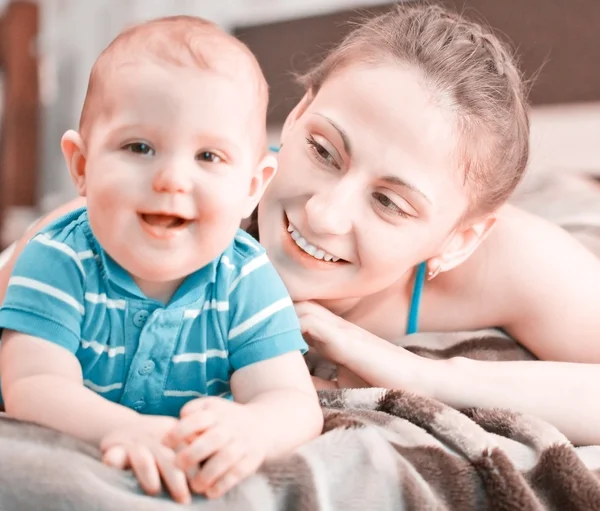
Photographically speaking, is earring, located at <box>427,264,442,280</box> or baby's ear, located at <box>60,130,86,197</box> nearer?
baby's ear, located at <box>60,130,86,197</box>

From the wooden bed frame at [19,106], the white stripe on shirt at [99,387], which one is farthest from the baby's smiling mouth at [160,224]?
the wooden bed frame at [19,106]

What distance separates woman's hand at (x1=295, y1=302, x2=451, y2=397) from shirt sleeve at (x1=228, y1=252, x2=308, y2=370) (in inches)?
8.6

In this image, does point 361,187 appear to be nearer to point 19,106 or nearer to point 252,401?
point 252,401

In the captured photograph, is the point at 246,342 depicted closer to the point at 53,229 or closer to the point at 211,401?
the point at 211,401

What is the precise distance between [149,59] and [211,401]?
0.32 meters

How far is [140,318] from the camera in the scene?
815 millimetres

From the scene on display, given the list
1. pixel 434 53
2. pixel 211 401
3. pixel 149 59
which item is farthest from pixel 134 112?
pixel 434 53

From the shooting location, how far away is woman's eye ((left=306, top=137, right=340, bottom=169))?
1065 millimetres


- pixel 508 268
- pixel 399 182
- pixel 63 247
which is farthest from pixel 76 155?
pixel 508 268

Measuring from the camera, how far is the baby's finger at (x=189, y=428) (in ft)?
2.15

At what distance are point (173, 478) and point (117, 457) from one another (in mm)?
54

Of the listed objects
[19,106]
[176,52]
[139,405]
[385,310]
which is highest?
[176,52]

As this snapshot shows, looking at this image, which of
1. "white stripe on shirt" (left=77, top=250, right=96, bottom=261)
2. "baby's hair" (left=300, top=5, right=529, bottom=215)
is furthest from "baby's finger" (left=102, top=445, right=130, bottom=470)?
"baby's hair" (left=300, top=5, right=529, bottom=215)

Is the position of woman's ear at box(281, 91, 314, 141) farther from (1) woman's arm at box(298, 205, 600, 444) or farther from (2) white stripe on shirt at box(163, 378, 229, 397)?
(2) white stripe on shirt at box(163, 378, 229, 397)
